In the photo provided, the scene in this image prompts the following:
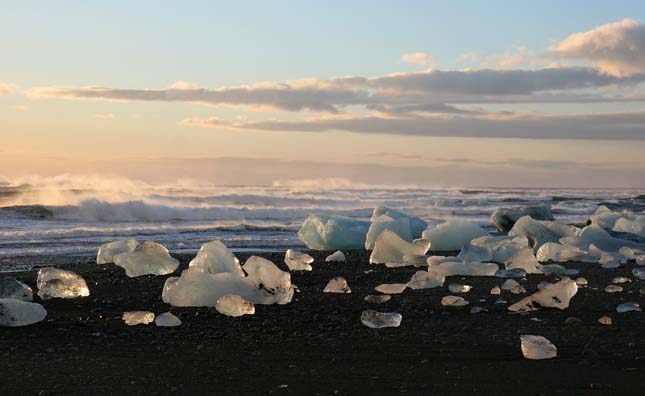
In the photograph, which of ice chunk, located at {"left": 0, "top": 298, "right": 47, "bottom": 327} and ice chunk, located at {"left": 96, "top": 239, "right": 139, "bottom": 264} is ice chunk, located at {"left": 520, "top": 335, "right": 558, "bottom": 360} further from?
ice chunk, located at {"left": 96, "top": 239, "right": 139, "bottom": 264}

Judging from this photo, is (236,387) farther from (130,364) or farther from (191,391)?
(130,364)

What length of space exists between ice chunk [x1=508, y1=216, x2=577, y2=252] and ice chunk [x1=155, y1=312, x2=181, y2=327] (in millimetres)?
5139

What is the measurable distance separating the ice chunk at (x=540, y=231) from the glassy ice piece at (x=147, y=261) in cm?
395

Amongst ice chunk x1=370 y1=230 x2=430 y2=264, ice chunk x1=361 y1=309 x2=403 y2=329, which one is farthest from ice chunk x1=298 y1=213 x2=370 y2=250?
ice chunk x1=361 y1=309 x2=403 y2=329

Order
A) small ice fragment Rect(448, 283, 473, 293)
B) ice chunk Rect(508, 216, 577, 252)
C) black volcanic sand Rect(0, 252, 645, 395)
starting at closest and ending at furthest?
1. black volcanic sand Rect(0, 252, 645, 395)
2. small ice fragment Rect(448, 283, 473, 293)
3. ice chunk Rect(508, 216, 577, 252)

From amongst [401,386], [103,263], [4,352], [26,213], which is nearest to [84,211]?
[26,213]

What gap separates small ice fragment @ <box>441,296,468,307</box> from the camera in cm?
462

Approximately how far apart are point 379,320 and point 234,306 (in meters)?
0.88

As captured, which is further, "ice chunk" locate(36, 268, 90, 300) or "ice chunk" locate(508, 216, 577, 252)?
"ice chunk" locate(508, 216, 577, 252)

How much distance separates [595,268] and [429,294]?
228 cm

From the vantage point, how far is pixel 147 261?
6.39 m

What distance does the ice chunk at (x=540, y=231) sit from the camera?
27.6 feet

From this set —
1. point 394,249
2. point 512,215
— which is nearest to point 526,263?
point 394,249

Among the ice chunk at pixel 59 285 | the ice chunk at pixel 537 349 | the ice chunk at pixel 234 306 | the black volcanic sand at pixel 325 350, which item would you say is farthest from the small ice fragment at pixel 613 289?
the ice chunk at pixel 59 285
